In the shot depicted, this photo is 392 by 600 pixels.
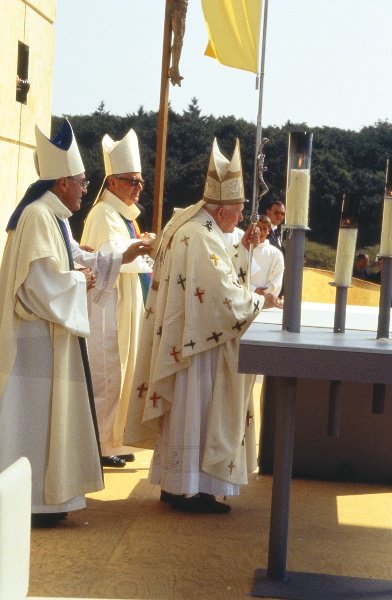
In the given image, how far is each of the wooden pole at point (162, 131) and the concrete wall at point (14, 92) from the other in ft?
A: 2.77

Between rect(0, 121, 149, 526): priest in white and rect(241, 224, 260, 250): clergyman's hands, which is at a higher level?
rect(241, 224, 260, 250): clergyman's hands

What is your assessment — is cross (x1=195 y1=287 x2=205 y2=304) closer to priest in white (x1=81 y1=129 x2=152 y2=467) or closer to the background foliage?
priest in white (x1=81 y1=129 x2=152 y2=467)

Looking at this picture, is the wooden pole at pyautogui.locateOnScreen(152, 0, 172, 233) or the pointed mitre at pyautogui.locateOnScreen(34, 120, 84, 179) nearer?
the pointed mitre at pyautogui.locateOnScreen(34, 120, 84, 179)

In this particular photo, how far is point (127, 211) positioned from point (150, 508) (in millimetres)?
1921

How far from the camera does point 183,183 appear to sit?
86.5 ft

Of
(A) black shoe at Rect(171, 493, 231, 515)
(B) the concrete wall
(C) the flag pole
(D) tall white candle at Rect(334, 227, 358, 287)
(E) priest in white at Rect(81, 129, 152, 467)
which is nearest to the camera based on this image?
(D) tall white candle at Rect(334, 227, 358, 287)

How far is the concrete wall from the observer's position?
7656 mm

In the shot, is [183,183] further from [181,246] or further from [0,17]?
[181,246]

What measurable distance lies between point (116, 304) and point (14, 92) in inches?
72.6

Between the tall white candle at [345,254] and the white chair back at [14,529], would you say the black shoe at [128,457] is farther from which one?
the white chair back at [14,529]

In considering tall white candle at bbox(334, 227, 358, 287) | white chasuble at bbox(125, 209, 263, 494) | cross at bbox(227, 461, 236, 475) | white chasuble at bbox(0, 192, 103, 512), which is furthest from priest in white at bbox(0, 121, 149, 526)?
tall white candle at bbox(334, 227, 358, 287)

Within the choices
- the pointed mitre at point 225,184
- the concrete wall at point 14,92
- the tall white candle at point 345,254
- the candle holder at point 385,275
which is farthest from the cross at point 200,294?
the concrete wall at point 14,92

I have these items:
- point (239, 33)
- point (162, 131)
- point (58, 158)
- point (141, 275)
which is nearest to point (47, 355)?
point (58, 158)

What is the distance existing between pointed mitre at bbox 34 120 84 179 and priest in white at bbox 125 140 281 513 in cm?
64
